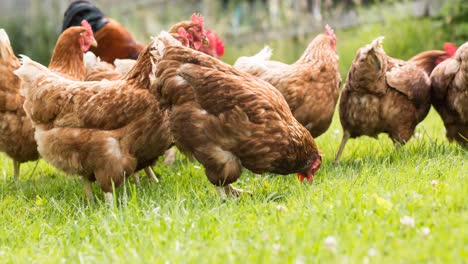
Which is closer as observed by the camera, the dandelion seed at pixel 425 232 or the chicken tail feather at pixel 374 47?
the dandelion seed at pixel 425 232

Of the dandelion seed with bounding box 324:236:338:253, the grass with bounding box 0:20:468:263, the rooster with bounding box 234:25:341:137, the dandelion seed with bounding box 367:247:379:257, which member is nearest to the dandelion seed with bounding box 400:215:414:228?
the grass with bounding box 0:20:468:263

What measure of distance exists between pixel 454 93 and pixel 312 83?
128 cm

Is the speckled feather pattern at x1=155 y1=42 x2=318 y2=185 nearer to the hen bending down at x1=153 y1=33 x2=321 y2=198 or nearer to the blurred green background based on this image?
the hen bending down at x1=153 y1=33 x2=321 y2=198

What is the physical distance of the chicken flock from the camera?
4.13 m

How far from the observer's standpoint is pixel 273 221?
3316mm

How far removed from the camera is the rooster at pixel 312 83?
18.0 ft

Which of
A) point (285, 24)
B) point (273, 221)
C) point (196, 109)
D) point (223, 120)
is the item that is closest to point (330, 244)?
point (273, 221)

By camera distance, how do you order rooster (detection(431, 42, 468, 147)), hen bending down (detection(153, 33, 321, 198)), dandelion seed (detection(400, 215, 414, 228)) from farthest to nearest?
rooster (detection(431, 42, 468, 147)), hen bending down (detection(153, 33, 321, 198)), dandelion seed (detection(400, 215, 414, 228))

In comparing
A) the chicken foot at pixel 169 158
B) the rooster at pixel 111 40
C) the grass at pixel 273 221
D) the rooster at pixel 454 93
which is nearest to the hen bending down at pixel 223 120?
the grass at pixel 273 221

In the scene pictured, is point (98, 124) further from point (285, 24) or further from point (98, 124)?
point (285, 24)

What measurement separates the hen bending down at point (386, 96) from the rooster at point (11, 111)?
9.83 ft

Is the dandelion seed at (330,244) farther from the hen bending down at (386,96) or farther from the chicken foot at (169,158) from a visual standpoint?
the chicken foot at (169,158)

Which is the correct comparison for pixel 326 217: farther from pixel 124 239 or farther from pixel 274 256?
pixel 124 239

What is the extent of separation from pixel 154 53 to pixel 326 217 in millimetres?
1974
